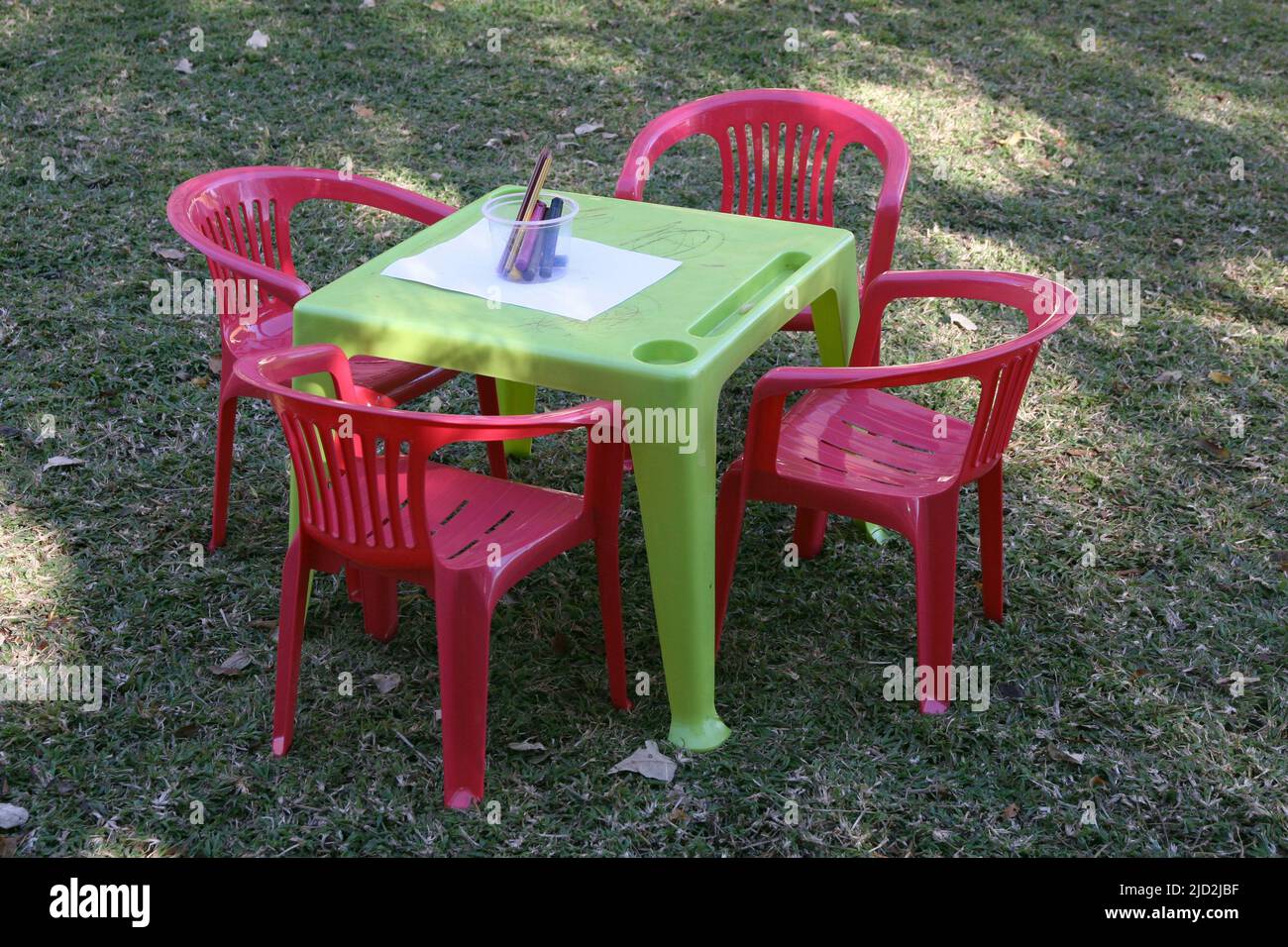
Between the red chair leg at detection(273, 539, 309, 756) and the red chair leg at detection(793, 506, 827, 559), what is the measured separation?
147cm

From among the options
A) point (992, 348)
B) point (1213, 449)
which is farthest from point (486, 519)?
point (1213, 449)

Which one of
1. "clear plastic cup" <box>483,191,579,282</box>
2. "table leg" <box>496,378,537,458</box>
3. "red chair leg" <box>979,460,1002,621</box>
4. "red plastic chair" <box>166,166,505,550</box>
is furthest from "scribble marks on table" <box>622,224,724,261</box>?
"red chair leg" <box>979,460,1002,621</box>

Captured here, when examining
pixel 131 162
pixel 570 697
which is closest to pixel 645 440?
pixel 570 697

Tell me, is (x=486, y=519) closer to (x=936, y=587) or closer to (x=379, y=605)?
(x=379, y=605)

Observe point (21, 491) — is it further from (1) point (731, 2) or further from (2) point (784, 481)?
(1) point (731, 2)

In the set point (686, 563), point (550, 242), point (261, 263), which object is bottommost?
point (686, 563)

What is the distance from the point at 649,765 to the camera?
3.01 meters

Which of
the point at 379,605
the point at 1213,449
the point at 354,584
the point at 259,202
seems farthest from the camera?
the point at 1213,449

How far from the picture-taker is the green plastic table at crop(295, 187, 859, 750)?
9.06ft

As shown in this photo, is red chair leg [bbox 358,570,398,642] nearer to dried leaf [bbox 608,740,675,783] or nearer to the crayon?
dried leaf [bbox 608,740,675,783]

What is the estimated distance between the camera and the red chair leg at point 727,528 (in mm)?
3203

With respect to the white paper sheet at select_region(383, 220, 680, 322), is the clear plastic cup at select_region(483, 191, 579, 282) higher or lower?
higher

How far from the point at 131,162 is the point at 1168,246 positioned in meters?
4.80

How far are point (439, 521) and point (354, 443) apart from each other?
1.30ft
